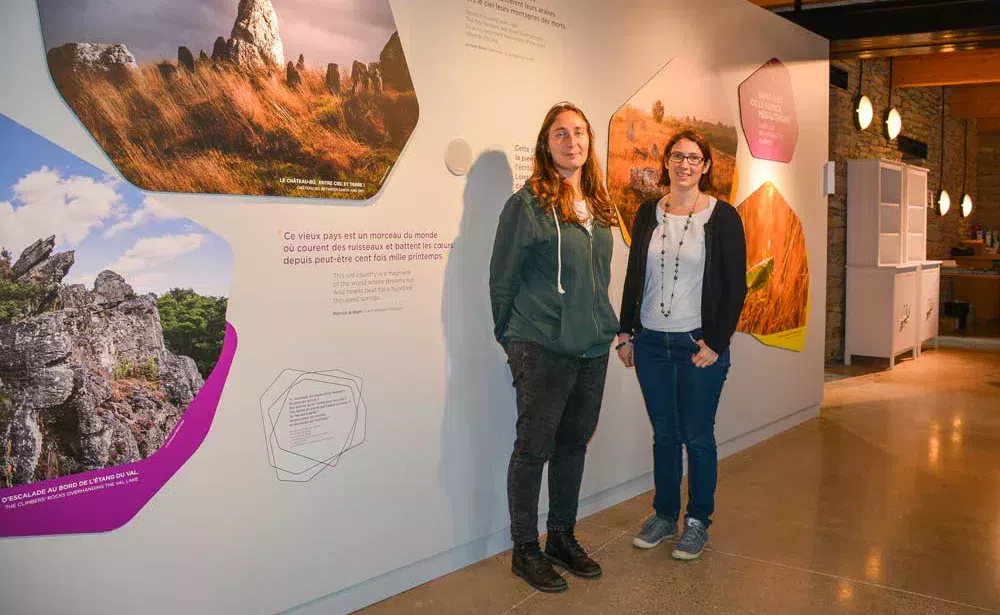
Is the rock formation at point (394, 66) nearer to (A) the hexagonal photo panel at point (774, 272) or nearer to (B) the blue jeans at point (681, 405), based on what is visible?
(B) the blue jeans at point (681, 405)

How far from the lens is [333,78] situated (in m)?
2.50

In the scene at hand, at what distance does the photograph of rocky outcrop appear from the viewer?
1919mm

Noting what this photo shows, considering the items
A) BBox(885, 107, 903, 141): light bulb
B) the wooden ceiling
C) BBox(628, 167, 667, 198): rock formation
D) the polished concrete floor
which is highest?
the wooden ceiling

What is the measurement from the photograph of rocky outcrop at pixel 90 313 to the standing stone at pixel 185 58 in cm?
35

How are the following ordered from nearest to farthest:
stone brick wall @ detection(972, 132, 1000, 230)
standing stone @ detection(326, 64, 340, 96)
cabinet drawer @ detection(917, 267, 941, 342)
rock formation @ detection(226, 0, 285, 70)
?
1. rock formation @ detection(226, 0, 285, 70)
2. standing stone @ detection(326, 64, 340, 96)
3. cabinet drawer @ detection(917, 267, 941, 342)
4. stone brick wall @ detection(972, 132, 1000, 230)

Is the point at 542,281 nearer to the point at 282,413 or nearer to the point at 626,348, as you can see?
the point at 626,348

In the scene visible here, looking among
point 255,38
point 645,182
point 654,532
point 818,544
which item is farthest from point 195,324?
point 818,544

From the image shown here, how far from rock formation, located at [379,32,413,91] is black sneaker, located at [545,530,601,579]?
1.59m

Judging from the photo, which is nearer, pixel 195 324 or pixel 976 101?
pixel 195 324

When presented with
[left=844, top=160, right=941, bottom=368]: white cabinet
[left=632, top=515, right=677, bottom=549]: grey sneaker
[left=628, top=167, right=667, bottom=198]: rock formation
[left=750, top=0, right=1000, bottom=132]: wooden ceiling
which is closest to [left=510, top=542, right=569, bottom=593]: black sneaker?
[left=632, top=515, right=677, bottom=549]: grey sneaker

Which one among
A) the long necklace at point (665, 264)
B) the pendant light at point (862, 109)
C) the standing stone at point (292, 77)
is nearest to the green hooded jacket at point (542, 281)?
the long necklace at point (665, 264)

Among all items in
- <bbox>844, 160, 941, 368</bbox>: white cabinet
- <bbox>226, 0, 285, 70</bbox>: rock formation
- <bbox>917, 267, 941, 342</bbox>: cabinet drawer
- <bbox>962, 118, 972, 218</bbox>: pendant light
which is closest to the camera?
<bbox>226, 0, 285, 70</bbox>: rock formation

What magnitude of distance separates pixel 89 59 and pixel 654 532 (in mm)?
2438

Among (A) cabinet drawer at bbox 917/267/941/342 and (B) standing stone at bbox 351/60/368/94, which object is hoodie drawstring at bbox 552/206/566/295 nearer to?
(B) standing stone at bbox 351/60/368/94
